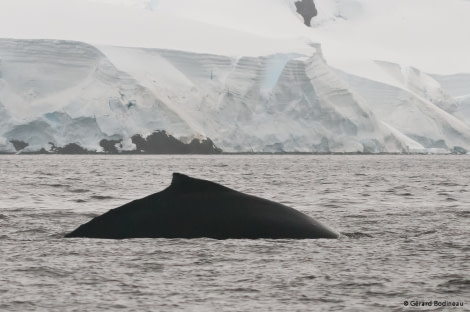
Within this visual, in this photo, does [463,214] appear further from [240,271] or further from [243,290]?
[243,290]

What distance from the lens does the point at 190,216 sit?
40.4 feet

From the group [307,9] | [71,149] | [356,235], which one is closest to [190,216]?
[356,235]

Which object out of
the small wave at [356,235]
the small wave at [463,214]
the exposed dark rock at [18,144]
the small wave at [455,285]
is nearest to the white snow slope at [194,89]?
A: the exposed dark rock at [18,144]

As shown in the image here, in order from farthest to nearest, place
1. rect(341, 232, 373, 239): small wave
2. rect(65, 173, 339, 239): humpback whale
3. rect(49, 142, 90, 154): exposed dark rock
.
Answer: rect(49, 142, 90, 154): exposed dark rock < rect(341, 232, 373, 239): small wave < rect(65, 173, 339, 239): humpback whale

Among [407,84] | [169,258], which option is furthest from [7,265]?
[407,84]

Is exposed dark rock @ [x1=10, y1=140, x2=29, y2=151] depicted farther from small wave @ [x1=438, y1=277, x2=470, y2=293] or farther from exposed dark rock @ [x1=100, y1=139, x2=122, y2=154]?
small wave @ [x1=438, y1=277, x2=470, y2=293]

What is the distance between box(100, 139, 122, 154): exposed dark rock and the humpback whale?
76325 mm

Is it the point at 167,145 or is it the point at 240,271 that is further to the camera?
the point at 167,145

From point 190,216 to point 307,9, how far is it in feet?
552

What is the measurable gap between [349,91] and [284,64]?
7.96m

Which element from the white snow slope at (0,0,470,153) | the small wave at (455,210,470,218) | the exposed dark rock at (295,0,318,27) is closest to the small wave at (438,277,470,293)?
the small wave at (455,210,470,218)

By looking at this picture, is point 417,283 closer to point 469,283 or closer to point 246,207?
point 469,283

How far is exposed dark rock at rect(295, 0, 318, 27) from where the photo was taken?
582 feet

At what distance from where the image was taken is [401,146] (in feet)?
359
